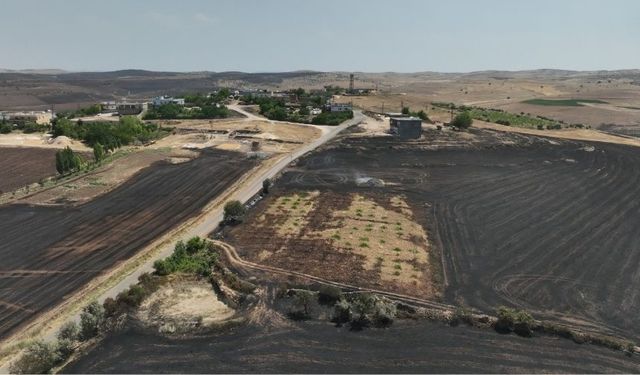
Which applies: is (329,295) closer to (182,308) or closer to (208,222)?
(182,308)

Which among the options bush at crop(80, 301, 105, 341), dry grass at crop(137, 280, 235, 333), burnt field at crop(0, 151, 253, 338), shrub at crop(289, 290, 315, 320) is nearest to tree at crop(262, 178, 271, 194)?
burnt field at crop(0, 151, 253, 338)

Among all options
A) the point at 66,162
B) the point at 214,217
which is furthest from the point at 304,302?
the point at 66,162

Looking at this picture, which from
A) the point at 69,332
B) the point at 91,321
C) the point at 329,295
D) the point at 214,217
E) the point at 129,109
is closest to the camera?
the point at 69,332

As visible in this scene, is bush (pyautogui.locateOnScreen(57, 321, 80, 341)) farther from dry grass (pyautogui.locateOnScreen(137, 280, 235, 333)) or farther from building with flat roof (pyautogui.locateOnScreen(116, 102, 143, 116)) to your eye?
building with flat roof (pyautogui.locateOnScreen(116, 102, 143, 116))

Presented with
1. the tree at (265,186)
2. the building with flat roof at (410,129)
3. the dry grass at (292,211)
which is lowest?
the dry grass at (292,211)

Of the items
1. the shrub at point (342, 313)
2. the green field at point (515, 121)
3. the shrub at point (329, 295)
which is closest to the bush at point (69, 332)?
the shrub at point (329, 295)

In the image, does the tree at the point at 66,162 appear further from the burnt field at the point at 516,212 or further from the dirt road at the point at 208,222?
the burnt field at the point at 516,212

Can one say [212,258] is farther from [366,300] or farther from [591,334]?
[591,334]
